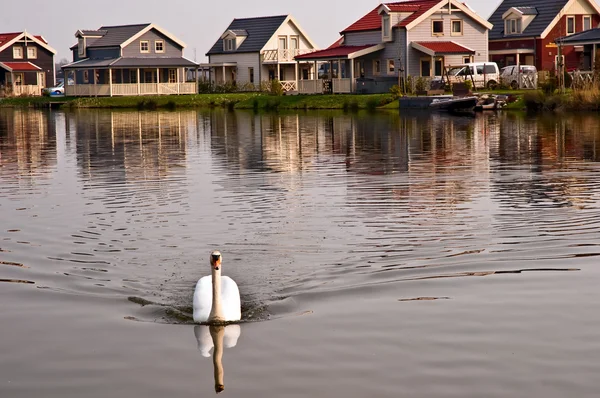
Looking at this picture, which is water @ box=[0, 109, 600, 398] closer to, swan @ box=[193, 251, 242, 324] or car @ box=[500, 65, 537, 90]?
swan @ box=[193, 251, 242, 324]

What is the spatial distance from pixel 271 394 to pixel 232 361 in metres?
1.13

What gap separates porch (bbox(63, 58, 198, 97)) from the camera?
88.6 m

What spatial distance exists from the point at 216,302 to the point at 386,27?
65037 millimetres

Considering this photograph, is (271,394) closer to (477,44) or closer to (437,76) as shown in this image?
(437,76)

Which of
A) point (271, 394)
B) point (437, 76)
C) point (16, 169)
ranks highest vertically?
point (437, 76)

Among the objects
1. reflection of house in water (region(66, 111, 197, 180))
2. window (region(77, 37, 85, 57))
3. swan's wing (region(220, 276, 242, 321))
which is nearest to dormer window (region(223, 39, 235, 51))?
window (region(77, 37, 85, 57))

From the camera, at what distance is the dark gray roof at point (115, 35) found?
92.8m

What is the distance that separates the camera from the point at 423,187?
76.8 feet

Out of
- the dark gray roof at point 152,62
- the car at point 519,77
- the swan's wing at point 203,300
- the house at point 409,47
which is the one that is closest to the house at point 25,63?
the dark gray roof at point 152,62

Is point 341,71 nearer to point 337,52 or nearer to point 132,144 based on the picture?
point 337,52

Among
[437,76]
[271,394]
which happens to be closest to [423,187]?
[271,394]

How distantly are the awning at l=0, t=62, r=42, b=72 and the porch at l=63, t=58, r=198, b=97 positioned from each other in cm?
1076

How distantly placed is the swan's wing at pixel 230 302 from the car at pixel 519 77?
5810 centimetres

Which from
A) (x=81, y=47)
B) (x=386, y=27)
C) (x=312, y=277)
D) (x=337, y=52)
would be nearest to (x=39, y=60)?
(x=81, y=47)
